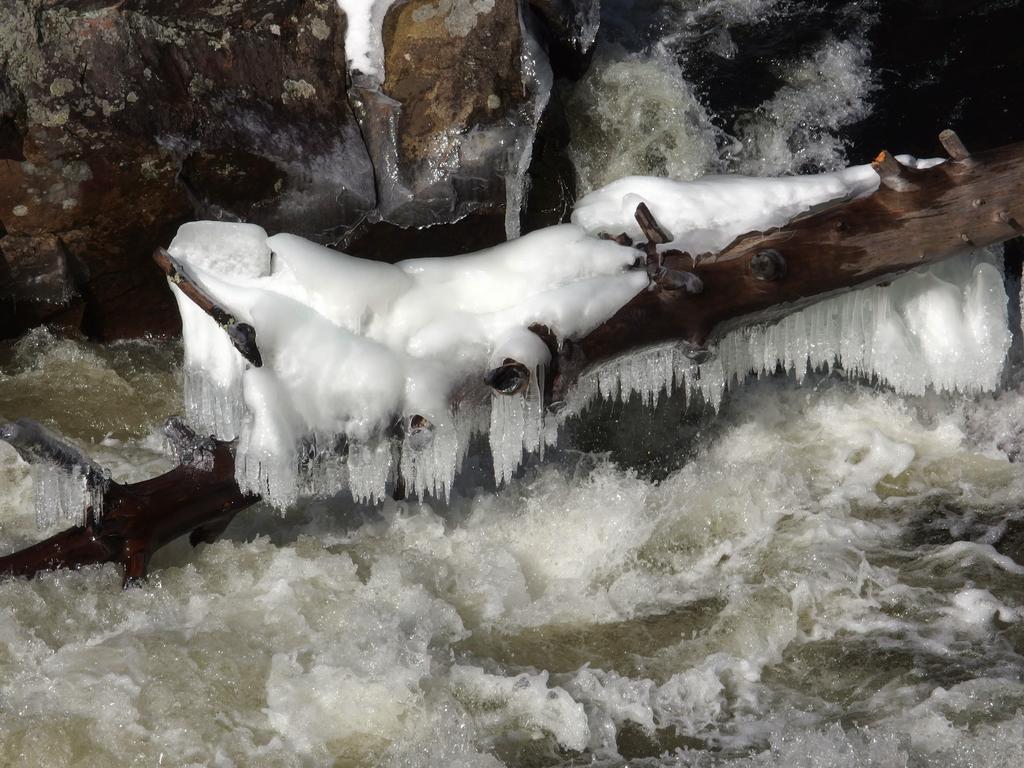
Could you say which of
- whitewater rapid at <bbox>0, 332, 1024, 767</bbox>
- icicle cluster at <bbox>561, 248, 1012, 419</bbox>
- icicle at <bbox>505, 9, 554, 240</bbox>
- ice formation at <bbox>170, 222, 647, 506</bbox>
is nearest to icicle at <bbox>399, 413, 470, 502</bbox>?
ice formation at <bbox>170, 222, 647, 506</bbox>

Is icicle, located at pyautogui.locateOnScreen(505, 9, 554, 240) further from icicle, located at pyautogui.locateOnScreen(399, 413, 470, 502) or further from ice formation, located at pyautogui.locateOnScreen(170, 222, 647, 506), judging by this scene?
icicle, located at pyautogui.locateOnScreen(399, 413, 470, 502)

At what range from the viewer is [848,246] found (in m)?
3.87

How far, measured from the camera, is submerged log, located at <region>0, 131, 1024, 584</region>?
3.66 metres

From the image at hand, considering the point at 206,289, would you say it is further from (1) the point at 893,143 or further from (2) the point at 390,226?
(1) the point at 893,143

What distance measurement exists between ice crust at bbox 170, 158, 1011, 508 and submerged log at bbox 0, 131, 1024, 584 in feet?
0.24

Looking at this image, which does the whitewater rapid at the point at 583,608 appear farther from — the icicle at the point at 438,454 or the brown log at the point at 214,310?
the brown log at the point at 214,310

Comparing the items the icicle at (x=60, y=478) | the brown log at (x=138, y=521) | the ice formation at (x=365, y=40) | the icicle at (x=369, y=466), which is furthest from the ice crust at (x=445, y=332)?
the ice formation at (x=365, y=40)

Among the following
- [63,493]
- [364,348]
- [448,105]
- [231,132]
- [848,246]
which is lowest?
[63,493]

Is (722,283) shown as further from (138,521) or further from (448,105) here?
(138,521)

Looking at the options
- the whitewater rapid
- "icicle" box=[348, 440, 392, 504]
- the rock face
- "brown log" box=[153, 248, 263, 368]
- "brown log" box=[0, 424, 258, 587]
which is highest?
the rock face

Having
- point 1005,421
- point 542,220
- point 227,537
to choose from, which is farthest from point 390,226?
point 1005,421

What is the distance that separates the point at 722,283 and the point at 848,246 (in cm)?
47

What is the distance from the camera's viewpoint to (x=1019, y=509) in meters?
4.22

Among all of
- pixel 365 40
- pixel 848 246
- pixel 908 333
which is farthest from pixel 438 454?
pixel 365 40
